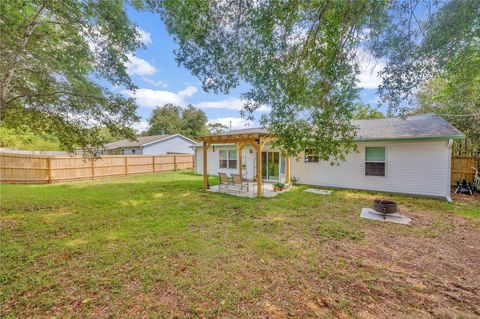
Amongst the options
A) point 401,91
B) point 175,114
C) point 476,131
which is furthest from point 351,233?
point 175,114

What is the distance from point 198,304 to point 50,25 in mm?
7013

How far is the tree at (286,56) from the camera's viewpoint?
3822 mm

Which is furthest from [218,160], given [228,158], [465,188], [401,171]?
[465,188]

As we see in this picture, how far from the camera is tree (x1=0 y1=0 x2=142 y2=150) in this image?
4.86 metres

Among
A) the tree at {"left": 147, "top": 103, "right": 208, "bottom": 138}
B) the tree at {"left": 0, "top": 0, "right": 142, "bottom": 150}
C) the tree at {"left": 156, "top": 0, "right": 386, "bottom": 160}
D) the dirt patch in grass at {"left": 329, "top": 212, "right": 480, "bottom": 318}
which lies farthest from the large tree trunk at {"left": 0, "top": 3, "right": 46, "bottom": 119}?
the tree at {"left": 147, "top": 103, "right": 208, "bottom": 138}

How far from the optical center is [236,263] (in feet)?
12.5

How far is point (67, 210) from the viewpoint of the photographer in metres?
7.21

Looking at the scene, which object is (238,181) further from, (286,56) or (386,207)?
(286,56)

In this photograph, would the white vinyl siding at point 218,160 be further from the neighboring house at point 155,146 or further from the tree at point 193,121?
the tree at point 193,121

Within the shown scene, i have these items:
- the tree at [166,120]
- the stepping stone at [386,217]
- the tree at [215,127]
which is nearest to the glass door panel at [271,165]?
the stepping stone at [386,217]

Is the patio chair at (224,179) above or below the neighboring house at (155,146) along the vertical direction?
below

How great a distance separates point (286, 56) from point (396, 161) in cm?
830

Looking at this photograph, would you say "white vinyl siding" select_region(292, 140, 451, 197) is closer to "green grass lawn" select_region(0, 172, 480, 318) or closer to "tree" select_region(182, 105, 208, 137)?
"green grass lawn" select_region(0, 172, 480, 318)

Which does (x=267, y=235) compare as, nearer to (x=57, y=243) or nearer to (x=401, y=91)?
(x=401, y=91)
